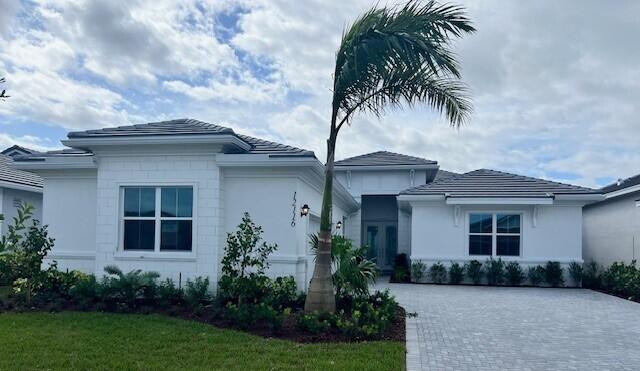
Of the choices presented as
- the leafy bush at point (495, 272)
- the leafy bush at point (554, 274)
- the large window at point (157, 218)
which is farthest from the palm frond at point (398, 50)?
the leafy bush at point (554, 274)

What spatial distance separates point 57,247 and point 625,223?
1841cm

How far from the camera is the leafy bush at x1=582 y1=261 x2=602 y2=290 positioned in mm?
17511

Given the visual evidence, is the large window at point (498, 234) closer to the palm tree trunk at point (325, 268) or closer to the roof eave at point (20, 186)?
the palm tree trunk at point (325, 268)

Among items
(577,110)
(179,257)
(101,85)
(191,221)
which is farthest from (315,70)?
(577,110)

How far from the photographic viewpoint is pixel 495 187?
18.3m

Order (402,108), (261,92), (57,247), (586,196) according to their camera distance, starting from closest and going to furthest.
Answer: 1. (402,108)
2. (57,247)
3. (261,92)
4. (586,196)

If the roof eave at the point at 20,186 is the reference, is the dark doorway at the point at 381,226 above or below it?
below

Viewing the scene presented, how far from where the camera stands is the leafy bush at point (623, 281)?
14.6 m

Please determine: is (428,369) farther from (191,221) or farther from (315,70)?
(315,70)

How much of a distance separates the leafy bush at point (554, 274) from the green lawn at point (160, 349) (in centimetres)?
1179

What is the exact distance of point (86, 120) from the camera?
16109 millimetres

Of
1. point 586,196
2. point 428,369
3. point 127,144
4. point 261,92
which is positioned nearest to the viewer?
point 428,369

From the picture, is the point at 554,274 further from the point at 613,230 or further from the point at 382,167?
the point at 382,167

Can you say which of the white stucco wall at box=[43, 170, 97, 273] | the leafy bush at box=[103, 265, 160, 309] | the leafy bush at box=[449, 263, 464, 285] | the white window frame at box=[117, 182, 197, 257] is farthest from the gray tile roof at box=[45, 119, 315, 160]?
the leafy bush at box=[449, 263, 464, 285]
